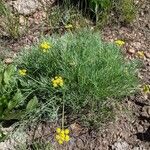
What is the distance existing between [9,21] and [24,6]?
330 millimetres

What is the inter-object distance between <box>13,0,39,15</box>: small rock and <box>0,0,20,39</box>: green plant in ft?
0.29

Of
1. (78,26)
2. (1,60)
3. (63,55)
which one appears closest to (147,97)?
(63,55)

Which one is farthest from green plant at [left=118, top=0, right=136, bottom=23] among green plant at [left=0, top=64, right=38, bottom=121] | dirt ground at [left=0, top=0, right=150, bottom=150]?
green plant at [left=0, top=64, right=38, bottom=121]

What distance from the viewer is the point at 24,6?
4.56m

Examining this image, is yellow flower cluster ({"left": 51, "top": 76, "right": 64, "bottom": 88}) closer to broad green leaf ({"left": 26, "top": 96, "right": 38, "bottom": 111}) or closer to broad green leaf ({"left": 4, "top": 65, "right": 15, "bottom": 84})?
broad green leaf ({"left": 26, "top": 96, "right": 38, "bottom": 111})

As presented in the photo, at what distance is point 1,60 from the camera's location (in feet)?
13.3

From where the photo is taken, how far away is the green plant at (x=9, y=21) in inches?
170

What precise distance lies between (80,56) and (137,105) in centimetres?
64

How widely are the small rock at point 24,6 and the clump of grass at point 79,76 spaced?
3.11ft

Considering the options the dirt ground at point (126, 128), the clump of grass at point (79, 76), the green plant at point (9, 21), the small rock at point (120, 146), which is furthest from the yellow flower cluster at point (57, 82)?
the green plant at point (9, 21)

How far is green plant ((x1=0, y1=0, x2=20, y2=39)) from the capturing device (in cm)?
432

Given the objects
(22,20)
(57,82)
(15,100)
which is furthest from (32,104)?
(22,20)

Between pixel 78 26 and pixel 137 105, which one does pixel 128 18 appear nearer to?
pixel 78 26

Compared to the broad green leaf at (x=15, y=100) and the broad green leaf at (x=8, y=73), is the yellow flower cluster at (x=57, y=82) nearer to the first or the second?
the broad green leaf at (x=15, y=100)
